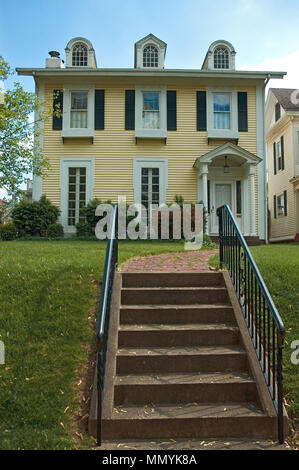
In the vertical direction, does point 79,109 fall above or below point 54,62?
below

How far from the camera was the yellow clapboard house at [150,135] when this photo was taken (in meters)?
14.4

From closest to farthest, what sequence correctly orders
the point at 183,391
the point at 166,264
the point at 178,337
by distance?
the point at 183,391, the point at 178,337, the point at 166,264

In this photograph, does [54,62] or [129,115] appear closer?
[129,115]

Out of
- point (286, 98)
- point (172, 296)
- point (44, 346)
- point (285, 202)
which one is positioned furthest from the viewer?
point (286, 98)

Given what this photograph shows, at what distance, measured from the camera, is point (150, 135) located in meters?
14.4

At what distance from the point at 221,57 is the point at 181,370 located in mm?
14645

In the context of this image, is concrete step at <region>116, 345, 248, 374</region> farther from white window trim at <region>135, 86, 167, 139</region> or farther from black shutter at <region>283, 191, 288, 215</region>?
black shutter at <region>283, 191, 288, 215</region>

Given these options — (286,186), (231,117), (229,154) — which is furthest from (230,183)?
(286,186)

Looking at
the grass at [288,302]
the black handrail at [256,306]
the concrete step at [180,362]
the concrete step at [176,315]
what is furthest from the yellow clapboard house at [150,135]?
the concrete step at [180,362]

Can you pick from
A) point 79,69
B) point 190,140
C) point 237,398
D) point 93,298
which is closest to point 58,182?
point 79,69

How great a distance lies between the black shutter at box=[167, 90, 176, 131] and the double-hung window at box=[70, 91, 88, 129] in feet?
10.7

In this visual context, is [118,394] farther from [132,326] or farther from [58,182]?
[58,182]

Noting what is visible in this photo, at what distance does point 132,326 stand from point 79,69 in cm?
1243

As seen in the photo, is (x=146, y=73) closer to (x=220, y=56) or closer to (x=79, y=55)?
(x=79, y=55)
